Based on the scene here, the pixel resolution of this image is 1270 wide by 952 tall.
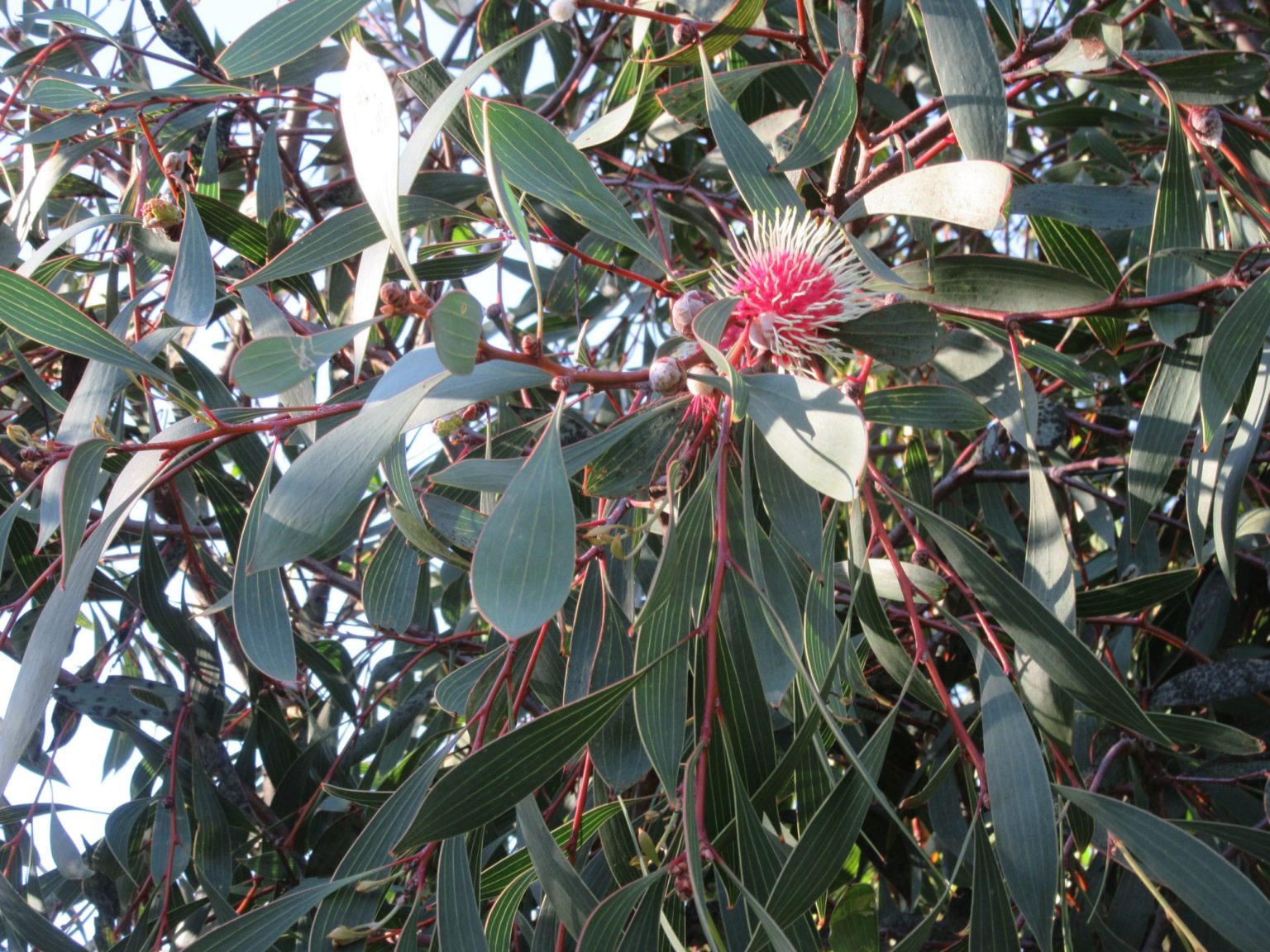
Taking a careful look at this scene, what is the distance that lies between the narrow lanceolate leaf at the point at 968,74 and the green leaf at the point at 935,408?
0.72 ft

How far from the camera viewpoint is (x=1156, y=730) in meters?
0.81

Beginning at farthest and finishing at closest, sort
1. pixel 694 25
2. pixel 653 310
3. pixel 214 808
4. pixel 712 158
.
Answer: pixel 653 310, pixel 712 158, pixel 214 808, pixel 694 25

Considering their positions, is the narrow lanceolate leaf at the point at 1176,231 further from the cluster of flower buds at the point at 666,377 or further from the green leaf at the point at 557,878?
the green leaf at the point at 557,878

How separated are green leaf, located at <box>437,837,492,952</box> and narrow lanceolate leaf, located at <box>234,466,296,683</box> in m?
0.22

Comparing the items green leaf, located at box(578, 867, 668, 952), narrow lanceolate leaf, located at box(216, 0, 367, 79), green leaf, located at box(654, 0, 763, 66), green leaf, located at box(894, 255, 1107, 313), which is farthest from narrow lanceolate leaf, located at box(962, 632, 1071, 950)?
narrow lanceolate leaf, located at box(216, 0, 367, 79)

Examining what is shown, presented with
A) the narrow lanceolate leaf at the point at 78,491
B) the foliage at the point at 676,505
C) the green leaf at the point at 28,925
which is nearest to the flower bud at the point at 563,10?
the foliage at the point at 676,505

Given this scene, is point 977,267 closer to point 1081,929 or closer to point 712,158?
point 712,158

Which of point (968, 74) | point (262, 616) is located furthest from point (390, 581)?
point (968, 74)

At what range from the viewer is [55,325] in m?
0.85

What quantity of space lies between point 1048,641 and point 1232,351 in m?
0.33

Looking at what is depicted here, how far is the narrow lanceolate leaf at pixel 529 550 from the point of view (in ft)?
1.92

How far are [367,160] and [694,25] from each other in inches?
20.4

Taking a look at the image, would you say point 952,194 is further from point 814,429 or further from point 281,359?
point 281,359

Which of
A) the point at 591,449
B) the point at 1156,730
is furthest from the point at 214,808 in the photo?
the point at 1156,730
